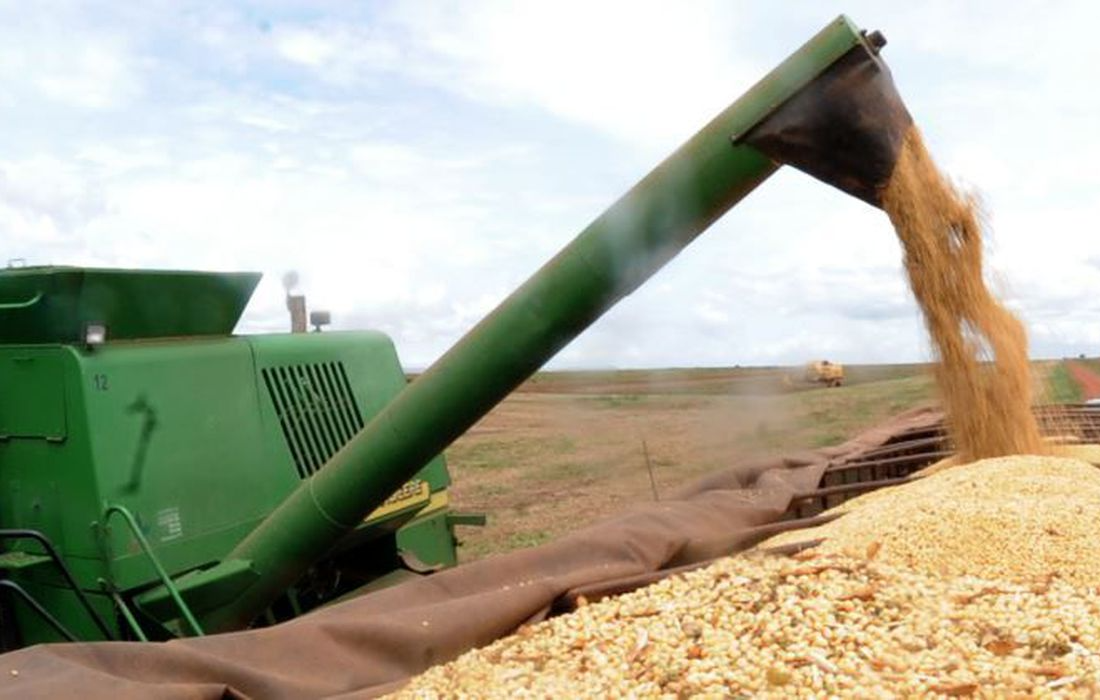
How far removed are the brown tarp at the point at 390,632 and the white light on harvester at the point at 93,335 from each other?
1.39 metres

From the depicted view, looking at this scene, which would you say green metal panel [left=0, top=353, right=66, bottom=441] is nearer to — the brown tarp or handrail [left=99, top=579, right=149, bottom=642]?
handrail [left=99, top=579, right=149, bottom=642]

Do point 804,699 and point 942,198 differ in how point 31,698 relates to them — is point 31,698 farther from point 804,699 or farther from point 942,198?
point 942,198

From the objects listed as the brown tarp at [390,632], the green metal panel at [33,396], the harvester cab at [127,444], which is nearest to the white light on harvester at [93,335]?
the harvester cab at [127,444]

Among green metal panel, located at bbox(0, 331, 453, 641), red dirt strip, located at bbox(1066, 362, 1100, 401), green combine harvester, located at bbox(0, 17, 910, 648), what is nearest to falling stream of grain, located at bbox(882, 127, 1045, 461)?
green combine harvester, located at bbox(0, 17, 910, 648)

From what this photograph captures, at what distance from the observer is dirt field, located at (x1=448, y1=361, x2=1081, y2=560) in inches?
356

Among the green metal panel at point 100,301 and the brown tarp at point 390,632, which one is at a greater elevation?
the green metal panel at point 100,301

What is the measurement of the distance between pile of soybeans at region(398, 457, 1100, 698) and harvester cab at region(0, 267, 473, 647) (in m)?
1.23

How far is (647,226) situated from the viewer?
3.54 m

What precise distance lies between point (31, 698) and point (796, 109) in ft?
8.95

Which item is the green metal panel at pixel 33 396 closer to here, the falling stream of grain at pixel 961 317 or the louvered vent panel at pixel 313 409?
the louvered vent panel at pixel 313 409

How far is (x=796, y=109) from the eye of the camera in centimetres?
350

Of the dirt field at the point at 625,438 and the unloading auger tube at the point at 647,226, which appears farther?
the dirt field at the point at 625,438

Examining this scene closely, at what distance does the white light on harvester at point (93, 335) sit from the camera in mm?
3836

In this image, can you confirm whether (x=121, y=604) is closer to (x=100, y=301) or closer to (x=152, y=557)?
(x=152, y=557)
